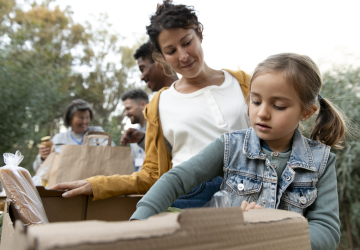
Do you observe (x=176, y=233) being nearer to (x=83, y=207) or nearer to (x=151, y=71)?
(x=83, y=207)

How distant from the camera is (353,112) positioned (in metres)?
2.43

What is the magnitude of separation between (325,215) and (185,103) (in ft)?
2.64

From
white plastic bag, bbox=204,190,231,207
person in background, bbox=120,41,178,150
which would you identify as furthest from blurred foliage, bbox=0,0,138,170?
white plastic bag, bbox=204,190,231,207

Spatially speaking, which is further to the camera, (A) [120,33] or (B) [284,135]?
(A) [120,33]

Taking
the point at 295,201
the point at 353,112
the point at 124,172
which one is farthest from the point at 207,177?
the point at 353,112

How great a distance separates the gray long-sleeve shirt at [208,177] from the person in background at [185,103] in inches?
13.9

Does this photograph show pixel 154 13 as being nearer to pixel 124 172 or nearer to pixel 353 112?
pixel 124 172

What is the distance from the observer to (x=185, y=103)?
1.44 m

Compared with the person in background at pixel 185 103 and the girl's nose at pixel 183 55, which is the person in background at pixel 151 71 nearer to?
the person in background at pixel 185 103

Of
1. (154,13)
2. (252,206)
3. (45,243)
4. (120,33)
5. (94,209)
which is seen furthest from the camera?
(120,33)

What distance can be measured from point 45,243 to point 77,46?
11.9 m

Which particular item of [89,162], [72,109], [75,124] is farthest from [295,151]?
[72,109]

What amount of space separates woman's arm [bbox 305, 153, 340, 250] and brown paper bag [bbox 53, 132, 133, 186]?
1.15 m

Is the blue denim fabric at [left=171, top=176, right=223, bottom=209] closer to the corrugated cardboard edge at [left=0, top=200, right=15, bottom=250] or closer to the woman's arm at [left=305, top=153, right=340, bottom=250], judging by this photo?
the woman's arm at [left=305, top=153, right=340, bottom=250]
